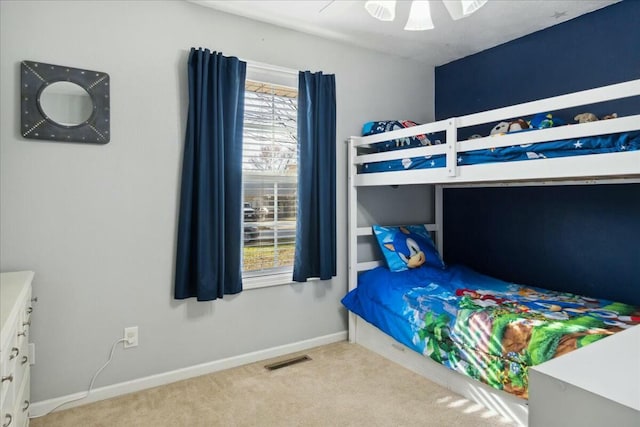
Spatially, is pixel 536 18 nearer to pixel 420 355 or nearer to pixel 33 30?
pixel 420 355

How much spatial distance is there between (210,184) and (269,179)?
19.8 inches

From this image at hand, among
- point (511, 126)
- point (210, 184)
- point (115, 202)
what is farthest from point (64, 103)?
point (511, 126)

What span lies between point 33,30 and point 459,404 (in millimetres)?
2929

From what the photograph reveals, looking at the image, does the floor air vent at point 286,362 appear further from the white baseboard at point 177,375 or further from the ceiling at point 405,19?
the ceiling at point 405,19

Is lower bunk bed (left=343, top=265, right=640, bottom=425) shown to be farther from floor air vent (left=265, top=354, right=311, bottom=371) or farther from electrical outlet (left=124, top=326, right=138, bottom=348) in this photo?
electrical outlet (left=124, top=326, right=138, bottom=348)

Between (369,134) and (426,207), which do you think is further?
(426,207)

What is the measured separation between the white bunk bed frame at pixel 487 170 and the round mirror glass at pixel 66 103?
5.79 feet

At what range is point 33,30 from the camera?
2.02m

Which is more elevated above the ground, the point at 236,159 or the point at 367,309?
the point at 236,159

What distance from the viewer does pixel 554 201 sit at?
9.14 feet

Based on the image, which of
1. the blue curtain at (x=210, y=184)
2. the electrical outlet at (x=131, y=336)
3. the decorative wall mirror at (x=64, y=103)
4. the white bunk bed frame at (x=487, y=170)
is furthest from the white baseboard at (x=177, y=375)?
the decorative wall mirror at (x=64, y=103)

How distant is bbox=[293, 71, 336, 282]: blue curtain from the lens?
9.24 ft

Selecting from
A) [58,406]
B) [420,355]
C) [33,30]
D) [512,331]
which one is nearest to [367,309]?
[420,355]

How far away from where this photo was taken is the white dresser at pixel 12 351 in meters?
1.09
